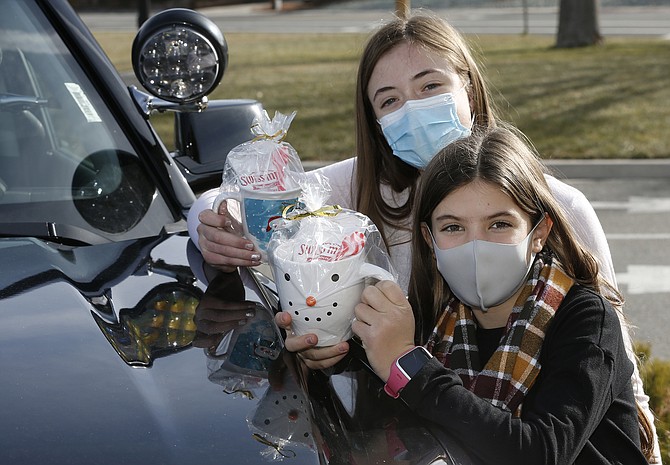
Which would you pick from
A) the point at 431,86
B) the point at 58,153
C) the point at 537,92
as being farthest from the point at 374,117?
the point at 537,92

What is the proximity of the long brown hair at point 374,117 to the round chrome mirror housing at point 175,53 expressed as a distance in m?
0.46

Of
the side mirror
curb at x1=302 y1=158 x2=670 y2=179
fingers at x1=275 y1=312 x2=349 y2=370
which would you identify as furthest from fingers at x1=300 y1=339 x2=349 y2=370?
curb at x1=302 y1=158 x2=670 y2=179

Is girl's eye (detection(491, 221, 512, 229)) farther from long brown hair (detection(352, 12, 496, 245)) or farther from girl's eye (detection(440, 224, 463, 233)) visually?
long brown hair (detection(352, 12, 496, 245))

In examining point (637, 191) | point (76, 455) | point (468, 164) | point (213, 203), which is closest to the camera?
point (76, 455)

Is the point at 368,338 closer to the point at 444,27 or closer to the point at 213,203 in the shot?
the point at 213,203

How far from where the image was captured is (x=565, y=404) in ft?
6.11

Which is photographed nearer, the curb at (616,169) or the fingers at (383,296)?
the fingers at (383,296)

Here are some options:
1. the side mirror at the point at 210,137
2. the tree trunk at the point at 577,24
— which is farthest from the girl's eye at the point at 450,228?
the tree trunk at the point at 577,24

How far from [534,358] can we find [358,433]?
0.51 meters

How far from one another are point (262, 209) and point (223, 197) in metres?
0.13

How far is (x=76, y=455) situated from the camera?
1422mm

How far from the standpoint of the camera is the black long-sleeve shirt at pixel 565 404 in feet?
5.89

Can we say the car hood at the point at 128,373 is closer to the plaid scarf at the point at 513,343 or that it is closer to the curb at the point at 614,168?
the plaid scarf at the point at 513,343

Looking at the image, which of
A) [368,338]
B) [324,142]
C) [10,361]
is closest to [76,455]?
[10,361]
